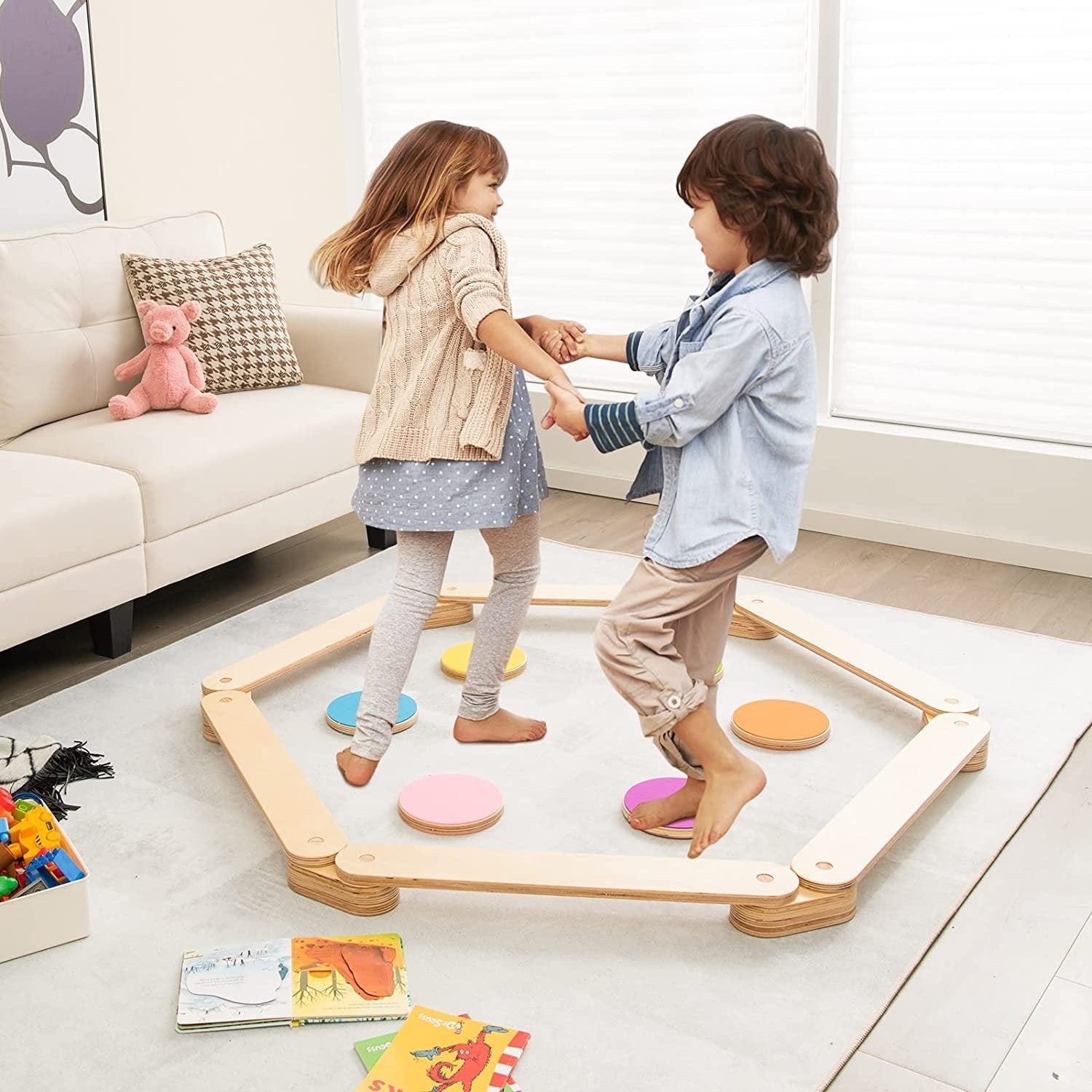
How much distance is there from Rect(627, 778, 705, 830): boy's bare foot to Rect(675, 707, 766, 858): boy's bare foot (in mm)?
56

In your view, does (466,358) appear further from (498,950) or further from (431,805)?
(498,950)

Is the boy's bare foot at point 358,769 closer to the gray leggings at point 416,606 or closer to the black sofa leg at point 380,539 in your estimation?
the gray leggings at point 416,606

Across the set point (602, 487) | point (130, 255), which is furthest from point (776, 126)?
point (602, 487)

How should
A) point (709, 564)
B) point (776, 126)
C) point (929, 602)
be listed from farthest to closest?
point (929, 602) < point (709, 564) < point (776, 126)

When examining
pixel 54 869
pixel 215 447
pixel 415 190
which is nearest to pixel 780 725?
pixel 415 190

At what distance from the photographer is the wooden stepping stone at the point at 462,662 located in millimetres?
2555

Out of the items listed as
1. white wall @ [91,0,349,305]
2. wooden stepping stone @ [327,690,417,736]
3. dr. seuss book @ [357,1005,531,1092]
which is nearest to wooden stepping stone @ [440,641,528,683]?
wooden stepping stone @ [327,690,417,736]

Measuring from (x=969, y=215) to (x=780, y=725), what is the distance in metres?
1.56

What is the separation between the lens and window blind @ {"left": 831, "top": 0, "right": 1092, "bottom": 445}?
3.01 metres

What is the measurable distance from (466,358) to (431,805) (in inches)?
27.9

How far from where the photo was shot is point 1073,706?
241 centimetres

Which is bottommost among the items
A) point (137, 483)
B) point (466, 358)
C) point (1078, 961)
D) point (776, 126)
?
point (1078, 961)

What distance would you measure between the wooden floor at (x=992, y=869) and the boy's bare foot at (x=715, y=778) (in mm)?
338

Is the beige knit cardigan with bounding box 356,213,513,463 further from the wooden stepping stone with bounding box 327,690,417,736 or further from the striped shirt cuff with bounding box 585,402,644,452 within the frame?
the wooden stepping stone with bounding box 327,690,417,736
